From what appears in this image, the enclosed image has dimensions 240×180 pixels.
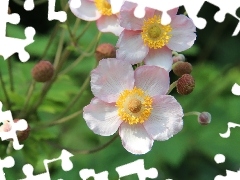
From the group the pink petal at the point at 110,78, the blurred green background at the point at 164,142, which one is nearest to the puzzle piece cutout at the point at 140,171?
the pink petal at the point at 110,78

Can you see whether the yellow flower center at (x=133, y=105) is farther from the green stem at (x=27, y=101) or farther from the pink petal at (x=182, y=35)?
the green stem at (x=27, y=101)

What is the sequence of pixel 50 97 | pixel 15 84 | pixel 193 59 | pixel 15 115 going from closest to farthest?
pixel 15 115 → pixel 50 97 → pixel 15 84 → pixel 193 59

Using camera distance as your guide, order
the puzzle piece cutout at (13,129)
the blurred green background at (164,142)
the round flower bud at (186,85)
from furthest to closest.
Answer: the blurred green background at (164,142) → the puzzle piece cutout at (13,129) → the round flower bud at (186,85)

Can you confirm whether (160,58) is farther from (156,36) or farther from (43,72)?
(43,72)

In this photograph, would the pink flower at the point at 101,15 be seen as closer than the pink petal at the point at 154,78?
No

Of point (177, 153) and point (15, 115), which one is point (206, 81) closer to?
point (177, 153)

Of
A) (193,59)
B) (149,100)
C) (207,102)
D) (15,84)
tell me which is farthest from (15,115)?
(193,59)

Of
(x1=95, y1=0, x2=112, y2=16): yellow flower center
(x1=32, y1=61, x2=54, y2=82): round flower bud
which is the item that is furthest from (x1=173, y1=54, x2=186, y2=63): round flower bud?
(x1=32, y1=61, x2=54, y2=82): round flower bud
